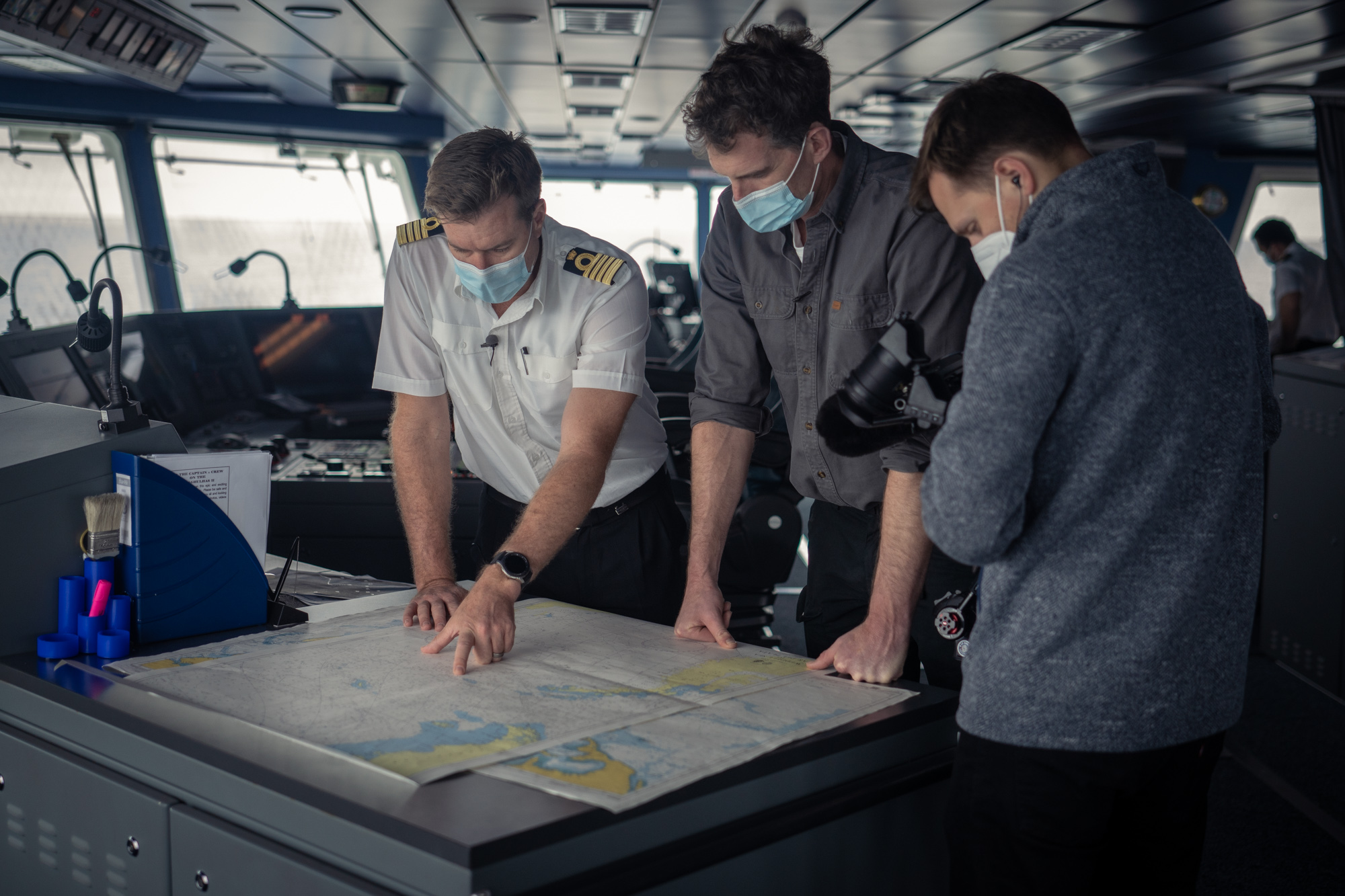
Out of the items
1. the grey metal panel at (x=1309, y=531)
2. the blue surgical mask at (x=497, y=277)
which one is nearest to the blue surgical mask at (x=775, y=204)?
the blue surgical mask at (x=497, y=277)

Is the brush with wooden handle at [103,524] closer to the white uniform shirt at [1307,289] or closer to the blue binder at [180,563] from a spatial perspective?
the blue binder at [180,563]

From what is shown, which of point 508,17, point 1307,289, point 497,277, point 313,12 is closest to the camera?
point 497,277

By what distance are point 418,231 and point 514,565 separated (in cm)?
78

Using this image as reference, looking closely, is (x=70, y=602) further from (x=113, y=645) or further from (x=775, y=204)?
(x=775, y=204)

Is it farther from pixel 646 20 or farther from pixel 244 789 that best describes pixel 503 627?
pixel 646 20

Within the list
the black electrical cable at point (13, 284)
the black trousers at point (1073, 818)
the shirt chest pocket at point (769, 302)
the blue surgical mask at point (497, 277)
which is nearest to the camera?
the black trousers at point (1073, 818)

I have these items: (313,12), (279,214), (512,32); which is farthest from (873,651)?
(279,214)

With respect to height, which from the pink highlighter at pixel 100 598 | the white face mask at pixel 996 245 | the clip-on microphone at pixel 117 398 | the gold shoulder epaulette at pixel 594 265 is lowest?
the pink highlighter at pixel 100 598

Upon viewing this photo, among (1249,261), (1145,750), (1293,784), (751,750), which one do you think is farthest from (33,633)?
(1249,261)

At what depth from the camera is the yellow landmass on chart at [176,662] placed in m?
1.30

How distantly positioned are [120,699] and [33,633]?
284 mm

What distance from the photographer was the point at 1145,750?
102 cm

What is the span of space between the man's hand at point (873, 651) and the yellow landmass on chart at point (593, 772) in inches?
15.8

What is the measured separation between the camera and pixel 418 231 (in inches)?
73.9
